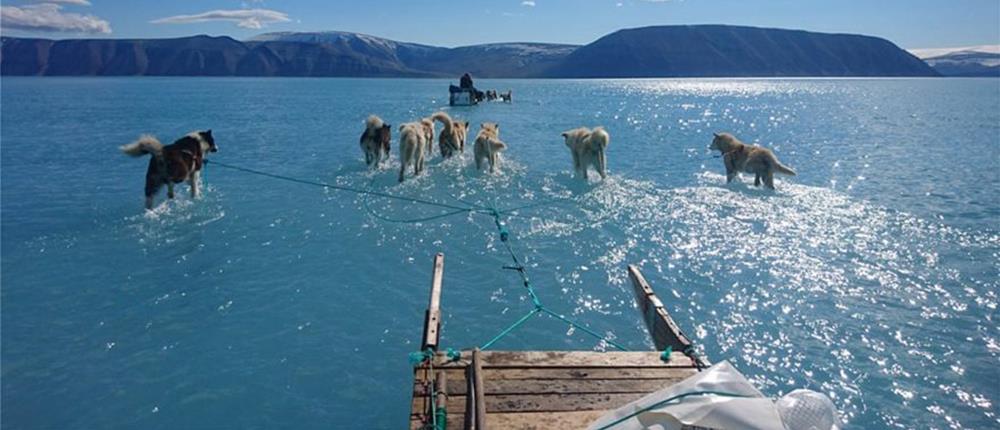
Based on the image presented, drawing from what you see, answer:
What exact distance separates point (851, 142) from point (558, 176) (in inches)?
764

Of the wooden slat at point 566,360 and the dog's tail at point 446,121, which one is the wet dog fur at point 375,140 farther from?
the wooden slat at point 566,360

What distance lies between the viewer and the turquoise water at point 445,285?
632 centimetres

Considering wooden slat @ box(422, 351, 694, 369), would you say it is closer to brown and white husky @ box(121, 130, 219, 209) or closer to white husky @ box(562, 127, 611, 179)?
white husky @ box(562, 127, 611, 179)

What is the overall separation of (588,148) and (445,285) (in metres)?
8.63

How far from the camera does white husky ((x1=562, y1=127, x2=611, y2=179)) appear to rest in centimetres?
1600

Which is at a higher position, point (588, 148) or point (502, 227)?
point (588, 148)

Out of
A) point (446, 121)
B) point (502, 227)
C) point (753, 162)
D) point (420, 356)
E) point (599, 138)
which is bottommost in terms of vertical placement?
point (502, 227)

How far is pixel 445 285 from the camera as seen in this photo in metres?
9.15

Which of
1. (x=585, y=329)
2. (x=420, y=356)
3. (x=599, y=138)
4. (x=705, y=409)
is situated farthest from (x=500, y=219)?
(x=705, y=409)

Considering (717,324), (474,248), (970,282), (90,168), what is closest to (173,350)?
(474,248)

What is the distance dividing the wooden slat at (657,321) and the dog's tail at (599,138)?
843 cm

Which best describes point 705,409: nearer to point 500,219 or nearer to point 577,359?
point 577,359

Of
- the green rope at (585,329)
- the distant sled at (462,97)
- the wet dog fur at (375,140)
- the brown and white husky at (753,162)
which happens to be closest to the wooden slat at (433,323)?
the green rope at (585,329)

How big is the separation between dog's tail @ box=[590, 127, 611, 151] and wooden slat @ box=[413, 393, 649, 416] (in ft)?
37.9
